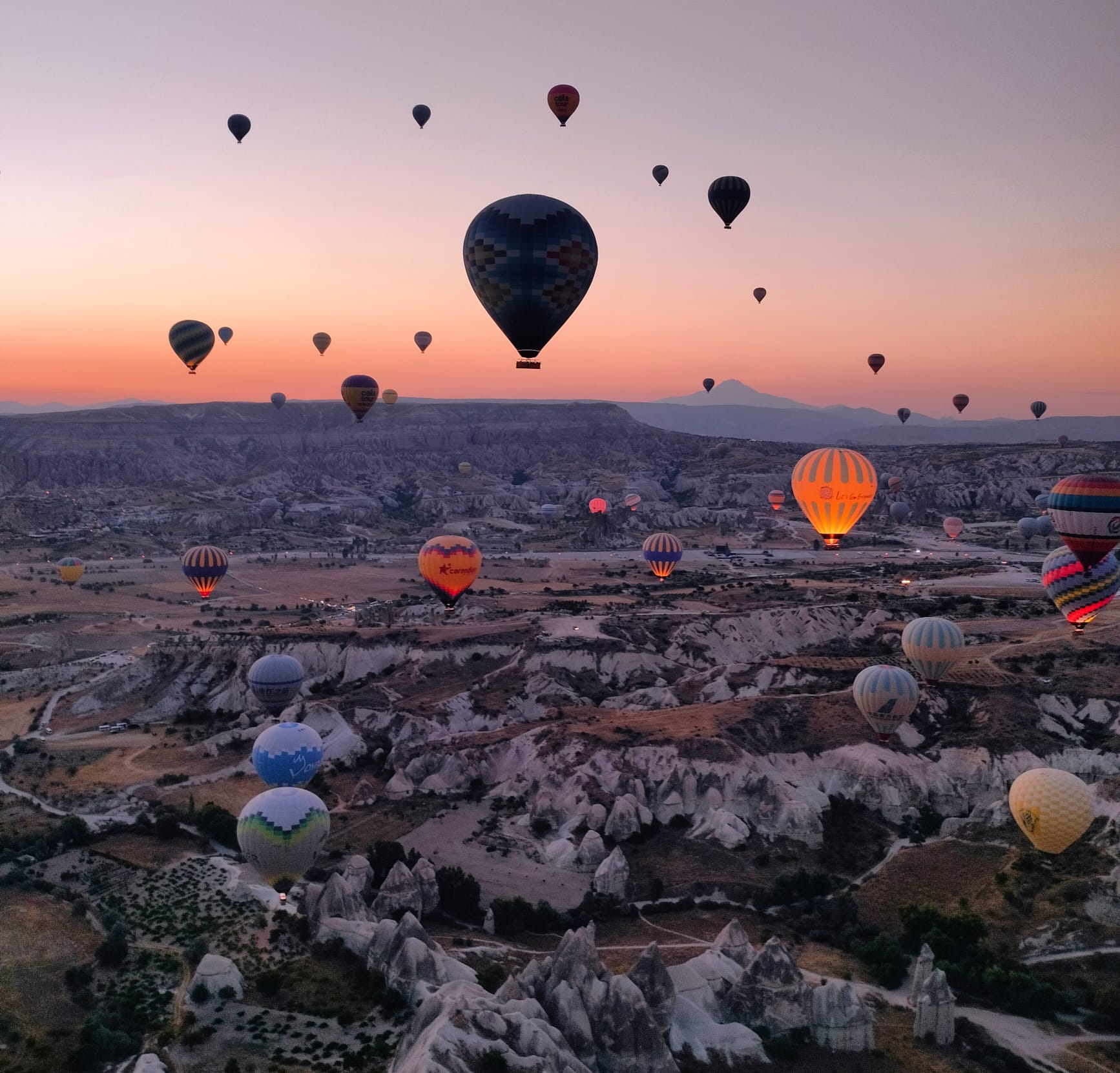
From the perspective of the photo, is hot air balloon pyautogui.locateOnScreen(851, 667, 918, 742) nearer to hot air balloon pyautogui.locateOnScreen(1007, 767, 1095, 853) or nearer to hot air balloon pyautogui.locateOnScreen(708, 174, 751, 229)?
hot air balloon pyautogui.locateOnScreen(1007, 767, 1095, 853)

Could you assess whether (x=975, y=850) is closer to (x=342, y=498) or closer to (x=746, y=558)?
(x=746, y=558)

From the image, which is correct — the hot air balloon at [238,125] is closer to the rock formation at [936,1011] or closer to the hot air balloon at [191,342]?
the hot air balloon at [191,342]

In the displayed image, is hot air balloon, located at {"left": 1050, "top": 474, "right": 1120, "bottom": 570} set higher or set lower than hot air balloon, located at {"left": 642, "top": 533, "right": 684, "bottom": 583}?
higher

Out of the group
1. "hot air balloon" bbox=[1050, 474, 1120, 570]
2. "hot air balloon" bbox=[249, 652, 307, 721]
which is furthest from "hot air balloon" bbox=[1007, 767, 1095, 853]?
"hot air balloon" bbox=[249, 652, 307, 721]

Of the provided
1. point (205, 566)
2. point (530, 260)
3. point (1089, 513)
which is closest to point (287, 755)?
point (530, 260)

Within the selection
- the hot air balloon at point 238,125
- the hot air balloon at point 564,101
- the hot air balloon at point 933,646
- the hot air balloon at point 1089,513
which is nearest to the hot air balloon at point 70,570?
the hot air balloon at point 238,125

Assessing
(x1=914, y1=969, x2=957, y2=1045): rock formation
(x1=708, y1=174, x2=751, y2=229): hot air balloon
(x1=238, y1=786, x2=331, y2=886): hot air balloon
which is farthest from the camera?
(x1=708, y1=174, x2=751, y2=229): hot air balloon

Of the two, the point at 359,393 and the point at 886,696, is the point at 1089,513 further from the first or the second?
the point at 359,393

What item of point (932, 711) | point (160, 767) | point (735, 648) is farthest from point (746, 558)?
point (160, 767)
